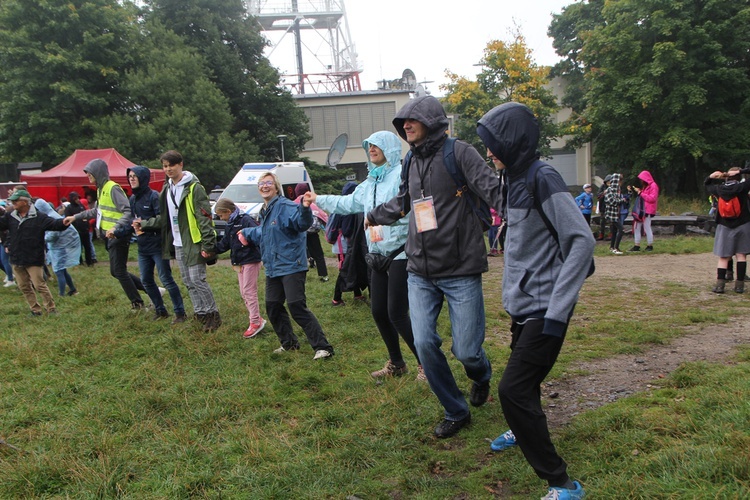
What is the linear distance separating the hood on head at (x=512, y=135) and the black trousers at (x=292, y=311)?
3.21 metres

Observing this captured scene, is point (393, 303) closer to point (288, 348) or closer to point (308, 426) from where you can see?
point (308, 426)

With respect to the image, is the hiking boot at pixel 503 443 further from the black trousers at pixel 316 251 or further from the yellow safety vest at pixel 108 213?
the black trousers at pixel 316 251

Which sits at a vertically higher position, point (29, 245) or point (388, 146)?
point (388, 146)

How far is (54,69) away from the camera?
24.2 metres

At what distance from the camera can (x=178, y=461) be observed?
12.0 feet

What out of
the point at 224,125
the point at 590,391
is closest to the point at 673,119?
the point at 224,125

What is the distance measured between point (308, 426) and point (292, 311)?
178 centimetres

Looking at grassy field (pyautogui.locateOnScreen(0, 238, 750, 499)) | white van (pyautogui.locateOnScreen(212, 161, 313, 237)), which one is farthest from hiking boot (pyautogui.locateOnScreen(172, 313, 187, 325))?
white van (pyautogui.locateOnScreen(212, 161, 313, 237))

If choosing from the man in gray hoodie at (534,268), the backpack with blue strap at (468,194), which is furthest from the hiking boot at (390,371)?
the man in gray hoodie at (534,268)

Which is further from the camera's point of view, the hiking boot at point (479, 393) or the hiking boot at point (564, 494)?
the hiking boot at point (479, 393)

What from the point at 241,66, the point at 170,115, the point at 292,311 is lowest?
the point at 292,311

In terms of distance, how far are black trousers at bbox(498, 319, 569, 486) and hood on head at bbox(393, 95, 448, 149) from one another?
1502mm

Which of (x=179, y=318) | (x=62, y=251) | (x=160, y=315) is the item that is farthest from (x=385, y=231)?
(x=62, y=251)

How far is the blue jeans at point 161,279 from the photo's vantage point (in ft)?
24.4
